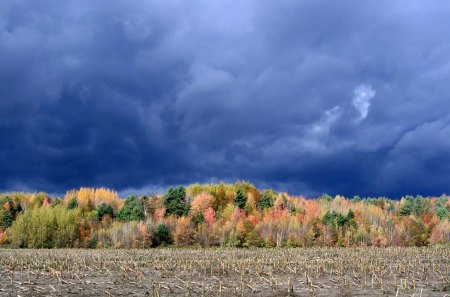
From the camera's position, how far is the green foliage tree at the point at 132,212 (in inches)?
4254

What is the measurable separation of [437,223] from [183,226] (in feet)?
180

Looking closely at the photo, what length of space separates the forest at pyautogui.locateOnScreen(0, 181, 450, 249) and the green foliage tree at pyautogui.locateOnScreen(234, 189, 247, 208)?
232 millimetres

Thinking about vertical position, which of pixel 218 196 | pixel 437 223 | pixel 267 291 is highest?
pixel 218 196

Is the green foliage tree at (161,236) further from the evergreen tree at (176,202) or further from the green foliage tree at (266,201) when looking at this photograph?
the green foliage tree at (266,201)

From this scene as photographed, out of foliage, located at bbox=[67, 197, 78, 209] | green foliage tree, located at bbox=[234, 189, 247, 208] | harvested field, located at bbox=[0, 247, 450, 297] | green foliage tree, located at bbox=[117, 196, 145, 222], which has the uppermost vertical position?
green foliage tree, located at bbox=[234, 189, 247, 208]

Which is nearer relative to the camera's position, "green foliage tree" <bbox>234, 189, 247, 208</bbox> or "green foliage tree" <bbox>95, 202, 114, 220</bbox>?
"green foliage tree" <bbox>95, 202, 114, 220</bbox>

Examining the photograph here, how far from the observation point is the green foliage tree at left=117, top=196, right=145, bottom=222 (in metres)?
108

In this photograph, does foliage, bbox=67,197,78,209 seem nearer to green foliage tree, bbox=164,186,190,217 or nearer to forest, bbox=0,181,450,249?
forest, bbox=0,181,450,249

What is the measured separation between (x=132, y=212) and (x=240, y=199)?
85.9 ft

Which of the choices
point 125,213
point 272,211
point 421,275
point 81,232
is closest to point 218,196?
point 272,211

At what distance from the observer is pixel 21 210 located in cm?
11850

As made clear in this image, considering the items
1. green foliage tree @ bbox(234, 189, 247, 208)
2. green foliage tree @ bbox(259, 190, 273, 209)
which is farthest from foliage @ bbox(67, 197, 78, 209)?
green foliage tree @ bbox(259, 190, 273, 209)

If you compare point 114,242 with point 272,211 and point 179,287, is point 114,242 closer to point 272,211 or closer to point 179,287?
point 272,211

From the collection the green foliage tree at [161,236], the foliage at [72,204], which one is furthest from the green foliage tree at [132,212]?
the green foliage tree at [161,236]
